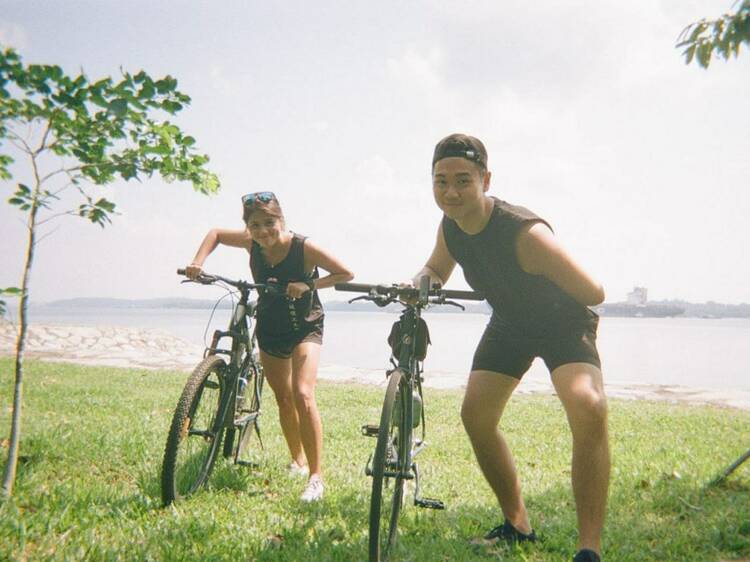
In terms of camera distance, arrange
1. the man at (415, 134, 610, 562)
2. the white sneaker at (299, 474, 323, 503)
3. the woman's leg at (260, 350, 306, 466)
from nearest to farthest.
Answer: the man at (415, 134, 610, 562) → the white sneaker at (299, 474, 323, 503) → the woman's leg at (260, 350, 306, 466)

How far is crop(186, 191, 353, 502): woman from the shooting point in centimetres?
431

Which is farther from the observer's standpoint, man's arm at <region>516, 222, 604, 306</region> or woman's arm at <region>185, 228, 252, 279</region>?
woman's arm at <region>185, 228, 252, 279</region>

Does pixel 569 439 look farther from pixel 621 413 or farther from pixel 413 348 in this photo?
pixel 413 348

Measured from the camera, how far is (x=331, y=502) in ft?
13.5

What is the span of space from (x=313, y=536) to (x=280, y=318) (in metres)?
1.70

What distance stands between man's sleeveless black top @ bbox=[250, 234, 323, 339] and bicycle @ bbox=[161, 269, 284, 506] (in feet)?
0.48

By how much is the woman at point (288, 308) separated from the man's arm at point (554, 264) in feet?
5.85

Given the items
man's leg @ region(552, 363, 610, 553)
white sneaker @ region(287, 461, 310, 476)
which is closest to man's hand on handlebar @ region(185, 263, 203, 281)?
white sneaker @ region(287, 461, 310, 476)

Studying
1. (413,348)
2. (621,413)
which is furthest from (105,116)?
(621,413)

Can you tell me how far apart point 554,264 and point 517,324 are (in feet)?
1.56

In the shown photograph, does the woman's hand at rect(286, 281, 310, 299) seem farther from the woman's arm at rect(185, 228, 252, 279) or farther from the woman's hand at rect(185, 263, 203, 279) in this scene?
the woman's arm at rect(185, 228, 252, 279)

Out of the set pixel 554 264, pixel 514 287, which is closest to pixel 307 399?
pixel 514 287

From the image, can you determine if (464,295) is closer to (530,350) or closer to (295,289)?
(530,350)

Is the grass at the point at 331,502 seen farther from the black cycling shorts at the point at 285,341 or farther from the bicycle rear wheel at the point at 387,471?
the black cycling shorts at the point at 285,341
